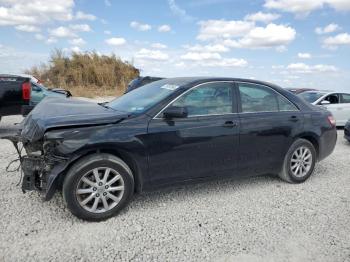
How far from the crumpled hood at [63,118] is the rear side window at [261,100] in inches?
68.2

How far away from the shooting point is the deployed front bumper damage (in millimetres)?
3543

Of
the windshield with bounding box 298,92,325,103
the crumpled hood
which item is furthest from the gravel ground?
the windshield with bounding box 298,92,325,103

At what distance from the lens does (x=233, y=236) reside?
353 centimetres

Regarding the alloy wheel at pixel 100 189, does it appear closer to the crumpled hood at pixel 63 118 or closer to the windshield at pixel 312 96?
the crumpled hood at pixel 63 118

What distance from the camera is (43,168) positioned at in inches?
142

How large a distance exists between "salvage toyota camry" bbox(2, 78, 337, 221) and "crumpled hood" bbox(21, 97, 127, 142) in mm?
11

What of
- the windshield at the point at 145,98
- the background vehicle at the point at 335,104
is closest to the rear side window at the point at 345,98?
the background vehicle at the point at 335,104

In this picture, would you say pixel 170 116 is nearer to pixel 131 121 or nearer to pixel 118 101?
pixel 131 121

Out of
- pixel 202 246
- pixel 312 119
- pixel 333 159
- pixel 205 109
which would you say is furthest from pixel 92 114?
pixel 333 159

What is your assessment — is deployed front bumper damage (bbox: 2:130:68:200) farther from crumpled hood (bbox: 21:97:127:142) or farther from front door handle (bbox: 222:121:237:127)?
front door handle (bbox: 222:121:237:127)

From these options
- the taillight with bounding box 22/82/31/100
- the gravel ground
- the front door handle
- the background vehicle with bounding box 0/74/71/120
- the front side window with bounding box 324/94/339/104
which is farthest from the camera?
the front side window with bounding box 324/94/339/104

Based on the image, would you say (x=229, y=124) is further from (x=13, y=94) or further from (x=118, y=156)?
(x=13, y=94)

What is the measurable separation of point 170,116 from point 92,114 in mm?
895

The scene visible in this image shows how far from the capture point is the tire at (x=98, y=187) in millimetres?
3574
